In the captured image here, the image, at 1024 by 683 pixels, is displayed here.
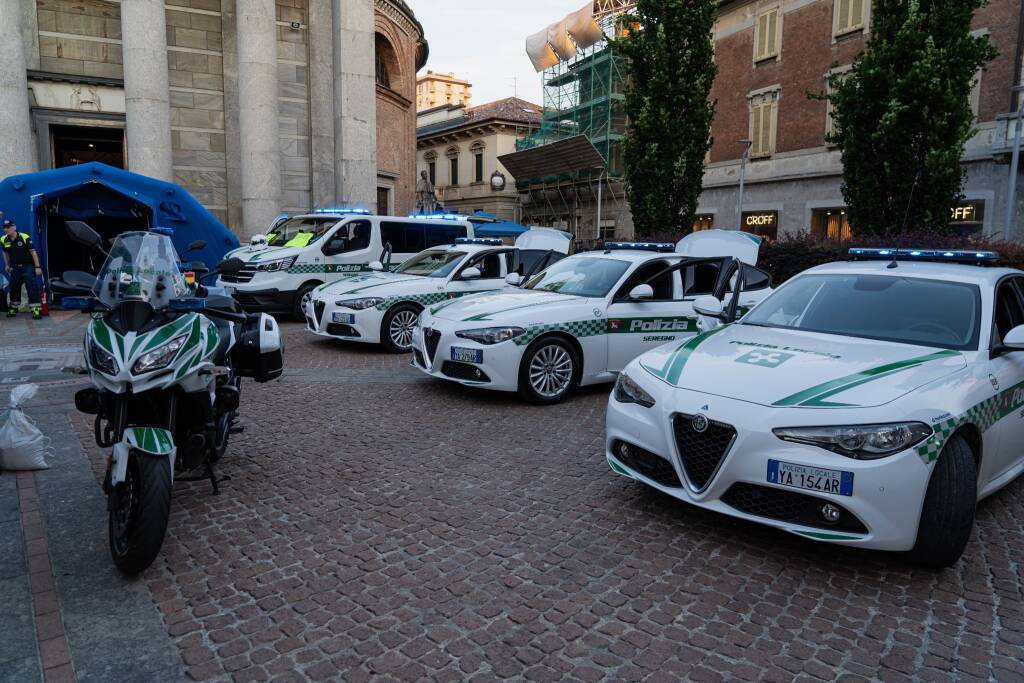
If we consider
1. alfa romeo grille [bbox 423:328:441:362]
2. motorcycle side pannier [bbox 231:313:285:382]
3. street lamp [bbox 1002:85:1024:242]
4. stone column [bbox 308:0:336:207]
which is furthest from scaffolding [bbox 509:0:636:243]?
motorcycle side pannier [bbox 231:313:285:382]

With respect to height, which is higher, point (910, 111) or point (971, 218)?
point (910, 111)

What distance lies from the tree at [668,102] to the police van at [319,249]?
5.86 meters

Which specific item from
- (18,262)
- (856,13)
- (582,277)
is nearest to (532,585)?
(582,277)

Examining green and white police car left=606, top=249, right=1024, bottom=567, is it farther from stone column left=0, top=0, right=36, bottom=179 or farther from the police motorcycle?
stone column left=0, top=0, right=36, bottom=179

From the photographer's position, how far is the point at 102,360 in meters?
3.62

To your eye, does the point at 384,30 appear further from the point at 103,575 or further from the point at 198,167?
the point at 103,575

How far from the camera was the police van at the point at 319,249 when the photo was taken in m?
13.4

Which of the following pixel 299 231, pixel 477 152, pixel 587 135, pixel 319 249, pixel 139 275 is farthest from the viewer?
pixel 477 152

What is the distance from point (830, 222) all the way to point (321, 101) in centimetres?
1867

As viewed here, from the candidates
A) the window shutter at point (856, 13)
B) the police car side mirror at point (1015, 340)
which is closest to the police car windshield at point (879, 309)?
the police car side mirror at point (1015, 340)

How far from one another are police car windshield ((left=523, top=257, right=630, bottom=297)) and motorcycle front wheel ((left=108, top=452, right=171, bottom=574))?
5.14m

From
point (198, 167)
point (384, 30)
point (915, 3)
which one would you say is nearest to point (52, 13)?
point (198, 167)

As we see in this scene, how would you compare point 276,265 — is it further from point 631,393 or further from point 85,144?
point 85,144

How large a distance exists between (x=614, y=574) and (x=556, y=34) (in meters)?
46.7
